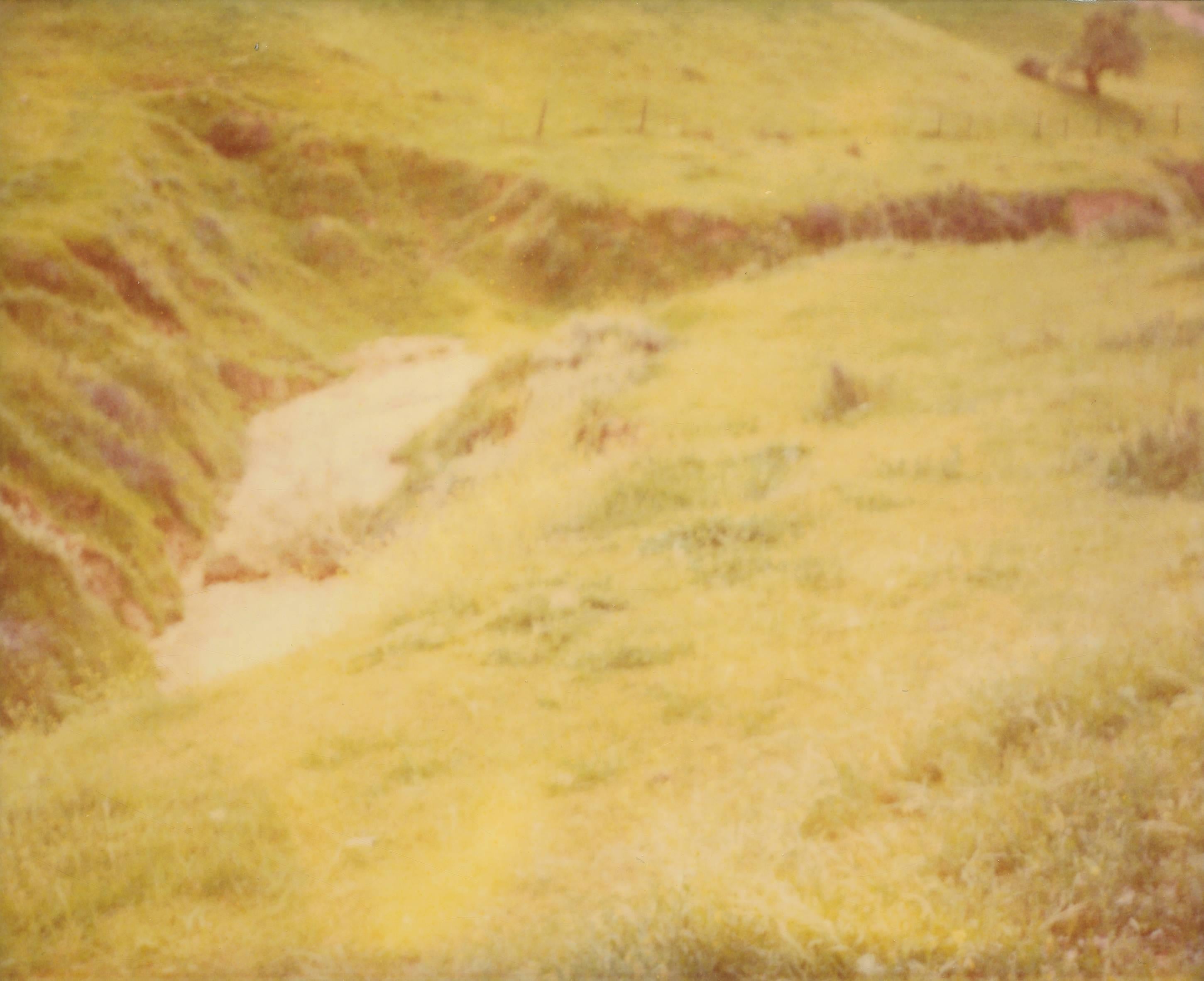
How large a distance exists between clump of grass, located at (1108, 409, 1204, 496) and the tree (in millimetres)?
6078

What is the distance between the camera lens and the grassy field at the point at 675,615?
382cm

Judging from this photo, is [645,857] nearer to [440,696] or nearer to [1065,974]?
[1065,974]

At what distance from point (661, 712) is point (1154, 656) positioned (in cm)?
274

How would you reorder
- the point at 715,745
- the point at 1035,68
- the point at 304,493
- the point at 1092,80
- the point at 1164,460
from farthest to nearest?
1. the point at 1035,68
2. the point at 1092,80
3. the point at 304,493
4. the point at 1164,460
5. the point at 715,745

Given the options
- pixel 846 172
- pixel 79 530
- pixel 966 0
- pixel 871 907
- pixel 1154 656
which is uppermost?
pixel 966 0

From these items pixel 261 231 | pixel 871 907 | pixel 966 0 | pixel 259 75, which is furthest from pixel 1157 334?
pixel 259 75

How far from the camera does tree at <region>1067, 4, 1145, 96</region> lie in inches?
503

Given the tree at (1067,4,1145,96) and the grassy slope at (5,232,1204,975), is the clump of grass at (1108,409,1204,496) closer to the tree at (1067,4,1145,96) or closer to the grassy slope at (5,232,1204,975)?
the grassy slope at (5,232,1204,975)

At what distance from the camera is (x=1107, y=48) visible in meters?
14.6

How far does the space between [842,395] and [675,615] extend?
5810 millimetres

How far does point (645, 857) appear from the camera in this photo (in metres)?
4.49

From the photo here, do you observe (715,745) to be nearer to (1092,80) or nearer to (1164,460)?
(1164,460)

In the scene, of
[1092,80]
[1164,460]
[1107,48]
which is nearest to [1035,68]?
[1092,80]

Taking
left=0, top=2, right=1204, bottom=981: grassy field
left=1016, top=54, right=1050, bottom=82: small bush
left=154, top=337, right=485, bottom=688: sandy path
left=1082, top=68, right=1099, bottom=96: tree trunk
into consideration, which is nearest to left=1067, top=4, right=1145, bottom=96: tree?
left=1082, top=68, right=1099, bottom=96: tree trunk
